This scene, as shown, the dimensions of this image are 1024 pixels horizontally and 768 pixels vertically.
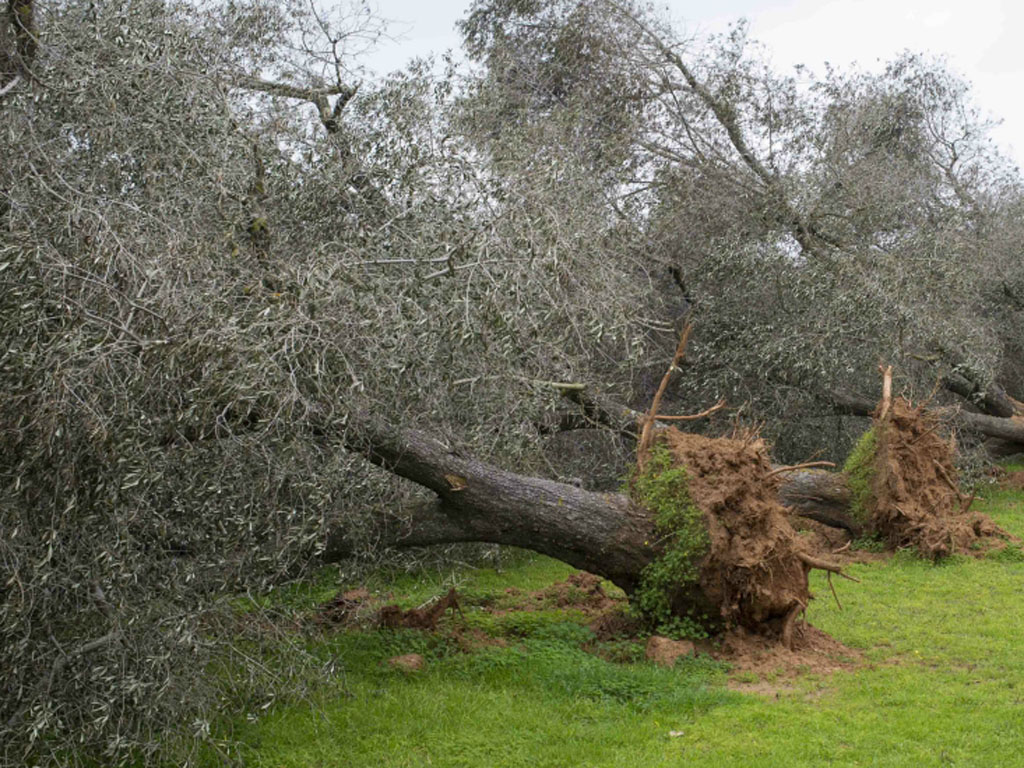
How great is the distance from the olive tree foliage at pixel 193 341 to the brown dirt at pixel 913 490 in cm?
527

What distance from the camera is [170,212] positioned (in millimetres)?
6199

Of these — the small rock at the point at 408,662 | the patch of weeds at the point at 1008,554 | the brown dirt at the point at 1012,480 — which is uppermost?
the brown dirt at the point at 1012,480

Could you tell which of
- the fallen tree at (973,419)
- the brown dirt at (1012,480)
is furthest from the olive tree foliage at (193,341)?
the brown dirt at (1012,480)

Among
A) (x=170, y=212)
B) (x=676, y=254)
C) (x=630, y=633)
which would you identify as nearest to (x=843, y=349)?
(x=676, y=254)

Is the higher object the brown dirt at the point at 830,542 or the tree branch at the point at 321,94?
the tree branch at the point at 321,94

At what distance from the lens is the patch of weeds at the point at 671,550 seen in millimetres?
7684

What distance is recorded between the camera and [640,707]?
652 centimetres

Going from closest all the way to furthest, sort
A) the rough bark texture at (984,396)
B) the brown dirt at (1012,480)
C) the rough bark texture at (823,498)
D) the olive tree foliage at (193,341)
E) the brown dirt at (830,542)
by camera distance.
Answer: the olive tree foliage at (193,341) → the brown dirt at (830,542) → the rough bark texture at (823,498) → the rough bark texture at (984,396) → the brown dirt at (1012,480)

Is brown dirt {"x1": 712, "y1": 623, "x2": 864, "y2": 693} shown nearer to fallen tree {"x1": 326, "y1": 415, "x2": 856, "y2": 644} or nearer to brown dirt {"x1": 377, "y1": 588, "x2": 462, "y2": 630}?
fallen tree {"x1": 326, "y1": 415, "x2": 856, "y2": 644}

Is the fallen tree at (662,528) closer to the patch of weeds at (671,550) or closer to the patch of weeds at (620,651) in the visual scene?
the patch of weeds at (671,550)

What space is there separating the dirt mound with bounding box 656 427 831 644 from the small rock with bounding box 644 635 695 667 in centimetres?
41

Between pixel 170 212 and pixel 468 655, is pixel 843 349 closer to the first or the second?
pixel 468 655

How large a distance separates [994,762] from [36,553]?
500 centimetres

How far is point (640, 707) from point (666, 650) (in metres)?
1.01
